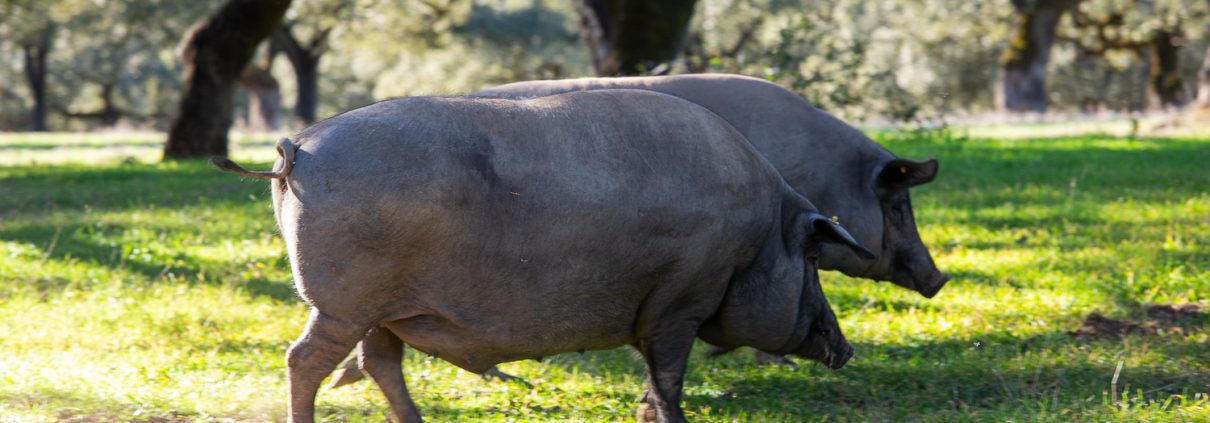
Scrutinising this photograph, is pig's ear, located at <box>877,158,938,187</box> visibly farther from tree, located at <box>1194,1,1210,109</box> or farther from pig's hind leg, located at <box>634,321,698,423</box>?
tree, located at <box>1194,1,1210,109</box>

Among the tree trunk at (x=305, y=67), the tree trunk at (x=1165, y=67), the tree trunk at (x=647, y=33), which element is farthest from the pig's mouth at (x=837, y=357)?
the tree trunk at (x=305, y=67)

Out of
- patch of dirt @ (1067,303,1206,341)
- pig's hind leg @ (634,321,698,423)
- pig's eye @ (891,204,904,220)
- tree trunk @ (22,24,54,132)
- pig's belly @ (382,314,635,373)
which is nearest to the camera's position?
pig's belly @ (382,314,635,373)

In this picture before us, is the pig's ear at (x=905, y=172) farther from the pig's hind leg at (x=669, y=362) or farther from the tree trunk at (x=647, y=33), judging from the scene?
the tree trunk at (x=647, y=33)

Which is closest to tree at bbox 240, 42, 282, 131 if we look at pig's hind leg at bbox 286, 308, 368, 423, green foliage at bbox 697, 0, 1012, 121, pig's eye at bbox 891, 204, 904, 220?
green foliage at bbox 697, 0, 1012, 121

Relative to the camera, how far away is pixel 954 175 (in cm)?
1301

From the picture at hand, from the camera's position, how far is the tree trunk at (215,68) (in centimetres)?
1717

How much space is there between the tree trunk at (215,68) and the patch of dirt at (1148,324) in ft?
41.6

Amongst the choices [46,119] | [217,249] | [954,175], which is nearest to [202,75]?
[217,249]

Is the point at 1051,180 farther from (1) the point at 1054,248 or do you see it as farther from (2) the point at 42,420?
(2) the point at 42,420

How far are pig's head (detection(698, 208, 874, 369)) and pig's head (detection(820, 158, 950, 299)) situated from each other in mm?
885

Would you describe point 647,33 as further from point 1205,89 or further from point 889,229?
point 1205,89

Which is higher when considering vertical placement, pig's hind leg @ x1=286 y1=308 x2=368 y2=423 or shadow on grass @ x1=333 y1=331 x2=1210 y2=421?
pig's hind leg @ x1=286 y1=308 x2=368 y2=423

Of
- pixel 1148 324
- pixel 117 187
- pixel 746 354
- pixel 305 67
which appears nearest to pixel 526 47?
pixel 305 67

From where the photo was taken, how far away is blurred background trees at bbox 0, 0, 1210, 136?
1222 inches
